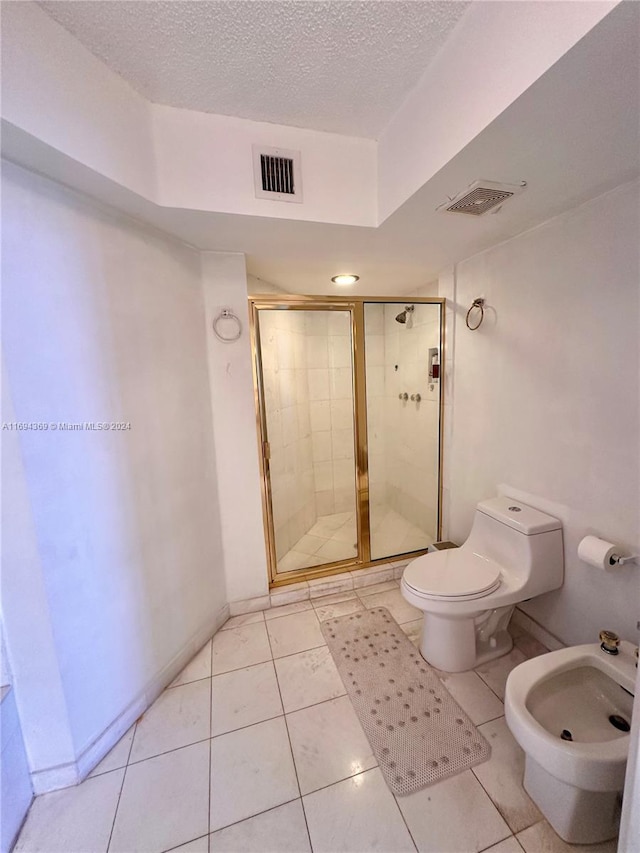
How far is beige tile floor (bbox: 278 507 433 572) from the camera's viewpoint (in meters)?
2.45

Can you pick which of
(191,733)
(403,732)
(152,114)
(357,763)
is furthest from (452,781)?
(152,114)

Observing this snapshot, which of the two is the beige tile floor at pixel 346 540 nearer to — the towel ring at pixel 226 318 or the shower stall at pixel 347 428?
the shower stall at pixel 347 428

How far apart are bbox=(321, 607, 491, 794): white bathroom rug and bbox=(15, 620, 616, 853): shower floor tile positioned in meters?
0.04

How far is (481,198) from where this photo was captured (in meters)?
1.25

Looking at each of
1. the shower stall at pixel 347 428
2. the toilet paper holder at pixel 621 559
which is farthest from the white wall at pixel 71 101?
the toilet paper holder at pixel 621 559

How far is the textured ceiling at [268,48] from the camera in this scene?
0.88 meters

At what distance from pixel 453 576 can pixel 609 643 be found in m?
0.56

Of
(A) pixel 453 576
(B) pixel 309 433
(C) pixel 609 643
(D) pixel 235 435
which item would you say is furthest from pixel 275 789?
(B) pixel 309 433

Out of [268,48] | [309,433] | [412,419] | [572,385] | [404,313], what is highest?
[268,48]

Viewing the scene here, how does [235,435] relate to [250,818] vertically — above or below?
above

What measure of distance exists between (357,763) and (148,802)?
2.40 ft

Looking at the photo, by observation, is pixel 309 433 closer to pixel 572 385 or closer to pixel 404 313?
pixel 404 313

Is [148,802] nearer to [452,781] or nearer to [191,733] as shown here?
[191,733]

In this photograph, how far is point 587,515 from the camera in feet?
4.66
